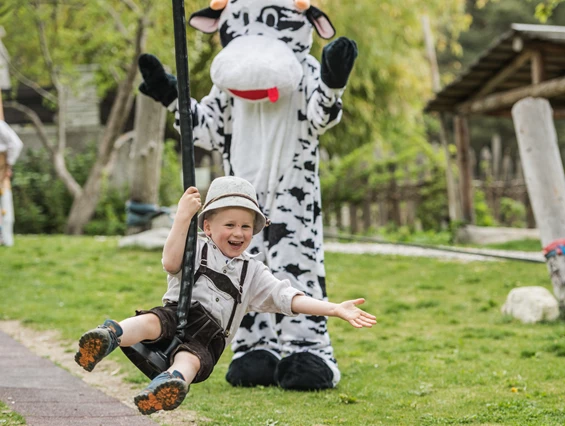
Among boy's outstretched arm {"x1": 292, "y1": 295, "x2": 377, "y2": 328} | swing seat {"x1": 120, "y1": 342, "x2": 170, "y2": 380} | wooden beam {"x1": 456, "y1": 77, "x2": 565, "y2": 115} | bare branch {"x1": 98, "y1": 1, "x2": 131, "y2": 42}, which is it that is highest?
bare branch {"x1": 98, "y1": 1, "x2": 131, "y2": 42}

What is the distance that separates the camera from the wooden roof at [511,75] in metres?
10.1

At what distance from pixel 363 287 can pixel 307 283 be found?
4138 mm

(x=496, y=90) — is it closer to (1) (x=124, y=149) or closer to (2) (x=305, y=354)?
(1) (x=124, y=149)

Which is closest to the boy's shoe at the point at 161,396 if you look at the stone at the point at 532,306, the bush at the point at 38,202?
the stone at the point at 532,306

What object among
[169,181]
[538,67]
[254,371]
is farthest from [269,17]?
[169,181]

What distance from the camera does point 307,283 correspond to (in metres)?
4.36

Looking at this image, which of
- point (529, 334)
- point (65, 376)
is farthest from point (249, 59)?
point (529, 334)

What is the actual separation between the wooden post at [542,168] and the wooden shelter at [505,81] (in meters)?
2.93

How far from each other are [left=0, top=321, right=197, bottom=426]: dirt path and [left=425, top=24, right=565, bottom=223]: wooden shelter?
264 inches

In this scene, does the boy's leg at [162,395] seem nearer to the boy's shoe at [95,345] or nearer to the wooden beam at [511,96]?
the boy's shoe at [95,345]

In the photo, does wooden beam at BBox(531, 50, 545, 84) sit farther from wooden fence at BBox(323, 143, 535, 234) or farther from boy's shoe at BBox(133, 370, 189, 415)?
boy's shoe at BBox(133, 370, 189, 415)

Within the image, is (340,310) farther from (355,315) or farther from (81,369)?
(81,369)

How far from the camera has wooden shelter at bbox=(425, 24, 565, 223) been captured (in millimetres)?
10219

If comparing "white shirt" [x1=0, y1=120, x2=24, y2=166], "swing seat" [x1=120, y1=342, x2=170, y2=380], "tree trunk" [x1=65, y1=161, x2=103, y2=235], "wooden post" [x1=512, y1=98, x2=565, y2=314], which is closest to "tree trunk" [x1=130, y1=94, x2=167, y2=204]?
"white shirt" [x1=0, y1=120, x2=24, y2=166]
